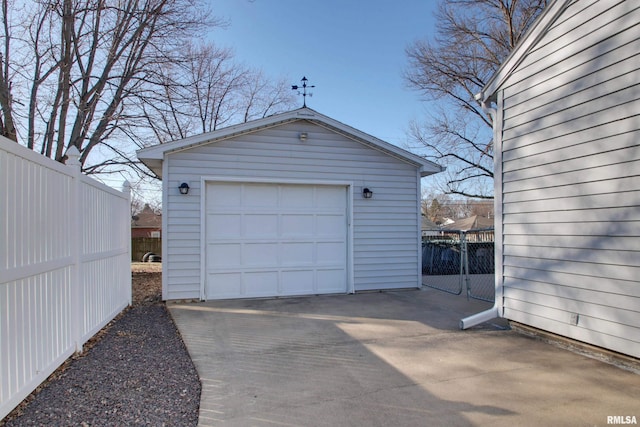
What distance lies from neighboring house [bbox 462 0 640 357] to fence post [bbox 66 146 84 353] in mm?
4432

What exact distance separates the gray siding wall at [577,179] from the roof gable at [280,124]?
2.61 meters

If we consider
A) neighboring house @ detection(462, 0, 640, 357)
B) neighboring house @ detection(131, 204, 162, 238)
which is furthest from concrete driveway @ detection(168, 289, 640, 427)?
neighboring house @ detection(131, 204, 162, 238)

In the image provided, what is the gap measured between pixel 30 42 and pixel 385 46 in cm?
999

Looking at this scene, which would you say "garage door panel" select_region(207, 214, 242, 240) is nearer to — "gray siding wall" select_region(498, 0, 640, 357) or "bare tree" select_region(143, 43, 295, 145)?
"gray siding wall" select_region(498, 0, 640, 357)

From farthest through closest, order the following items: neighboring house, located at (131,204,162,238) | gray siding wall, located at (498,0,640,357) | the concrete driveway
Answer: neighboring house, located at (131,204,162,238)
gray siding wall, located at (498,0,640,357)
the concrete driveway

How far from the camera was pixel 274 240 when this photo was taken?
21.5ft

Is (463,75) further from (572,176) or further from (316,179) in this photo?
(572,176)

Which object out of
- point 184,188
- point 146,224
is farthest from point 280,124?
point 146,224

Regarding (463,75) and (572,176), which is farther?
(463,75)

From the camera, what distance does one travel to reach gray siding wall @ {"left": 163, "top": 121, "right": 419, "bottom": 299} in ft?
20.1

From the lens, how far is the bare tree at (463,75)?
13.7 meters

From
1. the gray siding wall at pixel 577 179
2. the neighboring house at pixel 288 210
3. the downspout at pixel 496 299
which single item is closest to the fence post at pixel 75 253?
the neighboring house at pixel 288 210

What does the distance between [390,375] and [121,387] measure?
2.26 metres

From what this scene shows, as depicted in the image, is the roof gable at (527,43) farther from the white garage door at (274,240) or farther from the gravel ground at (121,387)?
the gravel ground at (121,387)
